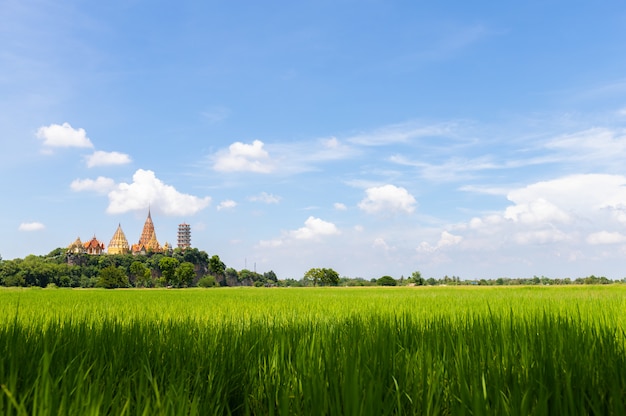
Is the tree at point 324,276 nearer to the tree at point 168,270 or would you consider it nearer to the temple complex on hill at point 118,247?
the tree at point 168,270

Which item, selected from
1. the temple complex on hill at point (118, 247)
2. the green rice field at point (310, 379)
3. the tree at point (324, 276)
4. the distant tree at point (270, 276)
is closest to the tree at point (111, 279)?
the tree at point (324, 276)

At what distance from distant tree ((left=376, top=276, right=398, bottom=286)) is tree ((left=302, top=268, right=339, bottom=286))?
916 inches

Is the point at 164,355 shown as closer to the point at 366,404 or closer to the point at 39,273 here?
the point at 366,404

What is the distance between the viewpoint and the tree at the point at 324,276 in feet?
360

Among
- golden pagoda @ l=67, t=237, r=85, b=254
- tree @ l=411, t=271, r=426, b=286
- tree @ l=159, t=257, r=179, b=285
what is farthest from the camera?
golden pagoda @ l=67, t=237, r=85, b=254

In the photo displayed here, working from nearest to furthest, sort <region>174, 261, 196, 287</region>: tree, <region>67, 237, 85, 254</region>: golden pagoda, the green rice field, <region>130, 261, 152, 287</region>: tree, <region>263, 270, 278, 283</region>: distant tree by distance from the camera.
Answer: the green rice field, <region>174, 261, 196, 287</region>: tree, <region>130, 261, 152, 287</region>: tree, <region>67, 237, 85, 254</region>: golden pagoda, <region>263, 270, 278, 283</region>: distant tree

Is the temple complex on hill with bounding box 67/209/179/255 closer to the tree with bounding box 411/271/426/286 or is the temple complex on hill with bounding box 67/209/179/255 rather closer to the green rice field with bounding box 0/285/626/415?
the tree with bounding box 411/271/426/286

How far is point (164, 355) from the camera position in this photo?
8.34 ft

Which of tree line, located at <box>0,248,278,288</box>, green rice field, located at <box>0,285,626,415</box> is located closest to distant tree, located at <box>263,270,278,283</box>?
tree line, located at <box>0,248,278,288</box>

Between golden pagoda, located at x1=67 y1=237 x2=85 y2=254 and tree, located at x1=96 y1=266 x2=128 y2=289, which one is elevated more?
golden pagoda, located at x1=67 y1=237 x2=85 y2=254

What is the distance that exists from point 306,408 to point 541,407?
0.84 metres

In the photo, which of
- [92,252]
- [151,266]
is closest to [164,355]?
[151,266]

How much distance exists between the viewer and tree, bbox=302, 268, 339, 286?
360ft

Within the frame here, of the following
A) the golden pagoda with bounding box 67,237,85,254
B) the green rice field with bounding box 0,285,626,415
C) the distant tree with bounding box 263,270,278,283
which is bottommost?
the distant tree with bounding box 263,270,278,283
